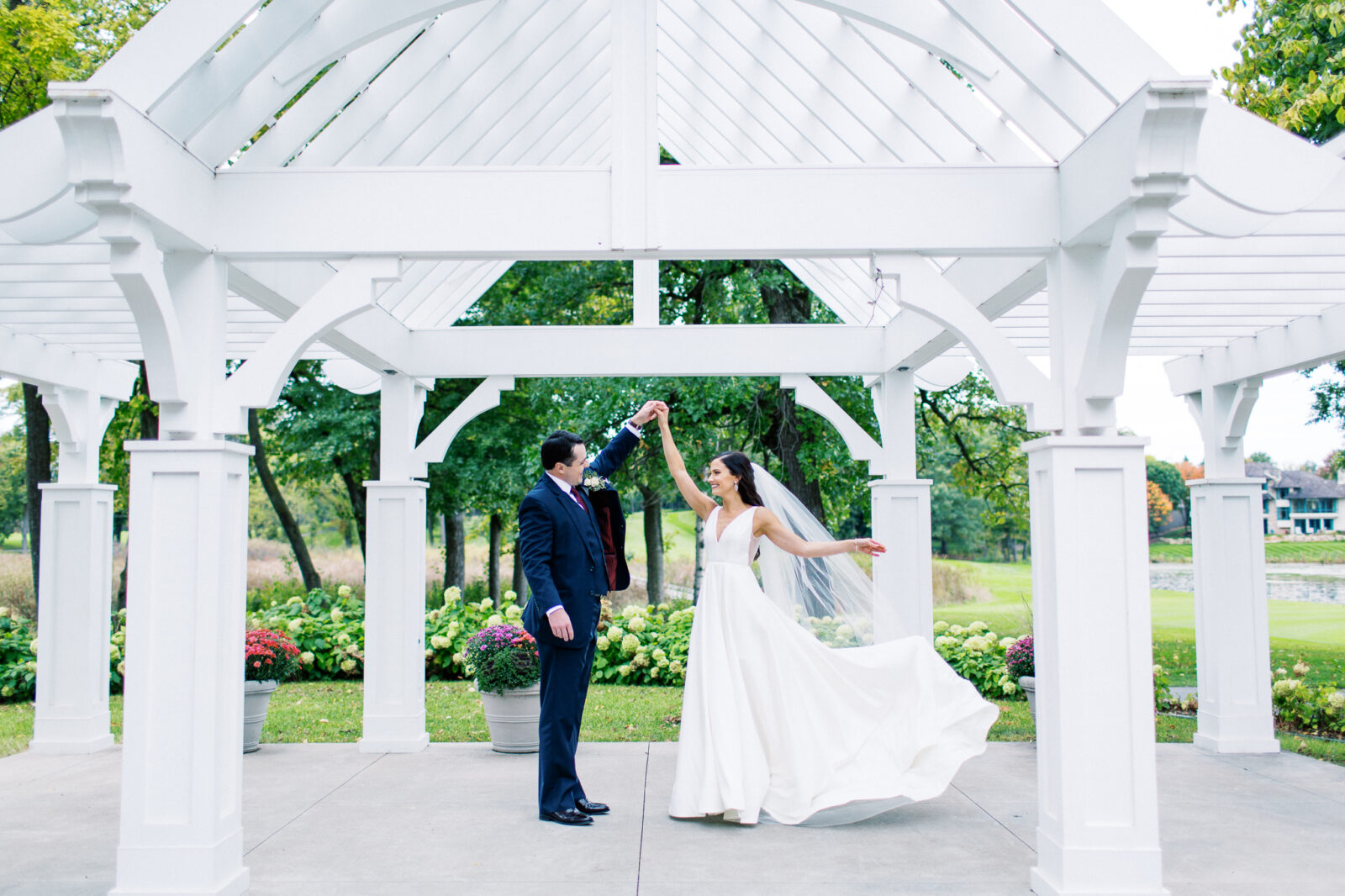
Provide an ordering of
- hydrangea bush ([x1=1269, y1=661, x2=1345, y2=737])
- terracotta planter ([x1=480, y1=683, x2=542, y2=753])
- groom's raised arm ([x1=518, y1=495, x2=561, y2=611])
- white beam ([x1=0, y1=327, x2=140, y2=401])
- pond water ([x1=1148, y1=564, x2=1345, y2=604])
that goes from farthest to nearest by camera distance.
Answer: pond water ([x1=1148, y1=564, x2=1345, y2=604])
hydrangea bush ([x1=1269, y1=661, x2=1345, y2=737])
terracotta planter ([x1=480, y1=683, x2=542, y2=753])
white beam ([x1=0, y1=327, x2=140, y2=401])
groom's raised arm ([x1=518, y1=495, x2=561, y2=611])

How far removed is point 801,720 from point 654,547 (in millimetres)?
13239

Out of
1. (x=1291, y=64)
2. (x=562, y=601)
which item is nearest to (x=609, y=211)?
(x=562, y=601)

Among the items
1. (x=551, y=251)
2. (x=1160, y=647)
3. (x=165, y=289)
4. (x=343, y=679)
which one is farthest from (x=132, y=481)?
(x=1160, y=647)

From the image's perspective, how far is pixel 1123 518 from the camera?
158 inches

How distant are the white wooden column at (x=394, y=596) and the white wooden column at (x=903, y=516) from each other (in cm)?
310

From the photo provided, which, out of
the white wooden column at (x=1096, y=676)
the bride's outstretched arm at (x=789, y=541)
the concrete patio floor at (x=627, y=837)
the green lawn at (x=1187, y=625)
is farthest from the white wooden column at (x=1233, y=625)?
the white wooden column at (x=1096, y=676)

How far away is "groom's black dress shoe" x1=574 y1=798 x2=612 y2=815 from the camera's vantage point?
16.7 ft

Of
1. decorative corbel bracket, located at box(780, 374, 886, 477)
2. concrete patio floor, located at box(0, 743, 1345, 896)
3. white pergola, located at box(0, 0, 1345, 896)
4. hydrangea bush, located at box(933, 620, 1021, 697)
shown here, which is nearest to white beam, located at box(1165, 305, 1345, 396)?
white pergola, located at box(0, 0, 1345, 896)

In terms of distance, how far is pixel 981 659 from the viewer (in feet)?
32.5

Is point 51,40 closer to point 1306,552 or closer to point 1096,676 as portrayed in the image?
point 1096,676

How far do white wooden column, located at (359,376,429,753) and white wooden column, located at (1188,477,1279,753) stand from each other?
5.24m

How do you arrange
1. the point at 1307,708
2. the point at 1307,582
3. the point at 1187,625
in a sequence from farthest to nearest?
1. the point at 1307,582
2. the point at 1187,625
3. the point at 1307,708

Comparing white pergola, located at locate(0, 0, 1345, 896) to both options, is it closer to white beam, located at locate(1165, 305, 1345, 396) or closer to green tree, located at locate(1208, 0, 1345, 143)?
white beam, located at locate(1165, 305, 1345, 396)

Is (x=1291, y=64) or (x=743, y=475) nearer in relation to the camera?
(x=743, y=475)
